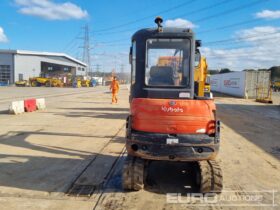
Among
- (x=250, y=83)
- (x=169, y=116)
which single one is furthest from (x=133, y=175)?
(x=250, y=83)

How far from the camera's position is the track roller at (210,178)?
558 centimetres

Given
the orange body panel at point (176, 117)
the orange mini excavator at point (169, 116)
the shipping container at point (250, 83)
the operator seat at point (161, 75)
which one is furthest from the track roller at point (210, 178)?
the shipping container at point (250, 83)

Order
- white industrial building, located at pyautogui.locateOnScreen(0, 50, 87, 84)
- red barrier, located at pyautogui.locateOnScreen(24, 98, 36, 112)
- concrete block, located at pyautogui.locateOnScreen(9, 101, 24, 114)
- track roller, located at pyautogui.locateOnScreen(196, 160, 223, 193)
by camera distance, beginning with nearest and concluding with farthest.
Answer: track roller, located at pyautogui.locateOnScreen(196, 160, 223, 193) → concrete block, located at pyautogui.locateOnScreen(9, 101, 24, 114) → red barrier, located at pyautogui.locateOnScreen(24, 98, 36, 112) → white industrial building, located at pyautogui.locateOnScreen(0, 50, 87, 84)

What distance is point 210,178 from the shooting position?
18.3ft

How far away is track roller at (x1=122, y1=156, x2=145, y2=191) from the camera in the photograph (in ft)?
18.6

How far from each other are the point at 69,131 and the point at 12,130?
6.38 feet

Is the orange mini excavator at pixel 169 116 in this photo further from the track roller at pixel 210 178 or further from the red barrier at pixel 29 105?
the red barrier at pixel 29 105

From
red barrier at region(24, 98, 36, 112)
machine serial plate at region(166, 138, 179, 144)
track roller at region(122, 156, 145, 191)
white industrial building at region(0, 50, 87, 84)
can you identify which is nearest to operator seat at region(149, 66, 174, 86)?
machine serial plate at region(166, 138, 179, 144)

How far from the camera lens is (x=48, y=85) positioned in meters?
63.5

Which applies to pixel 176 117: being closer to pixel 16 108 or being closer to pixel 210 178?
pixel 210 178

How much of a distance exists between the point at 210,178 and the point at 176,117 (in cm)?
119

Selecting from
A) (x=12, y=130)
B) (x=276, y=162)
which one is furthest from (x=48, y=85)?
(x=276, y=162)

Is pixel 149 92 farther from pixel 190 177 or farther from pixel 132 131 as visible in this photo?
pixel 190 177

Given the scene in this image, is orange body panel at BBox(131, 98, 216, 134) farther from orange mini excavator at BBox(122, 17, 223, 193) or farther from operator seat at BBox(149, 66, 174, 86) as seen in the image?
operator seat at BBox(149, 66, 174, 86)
